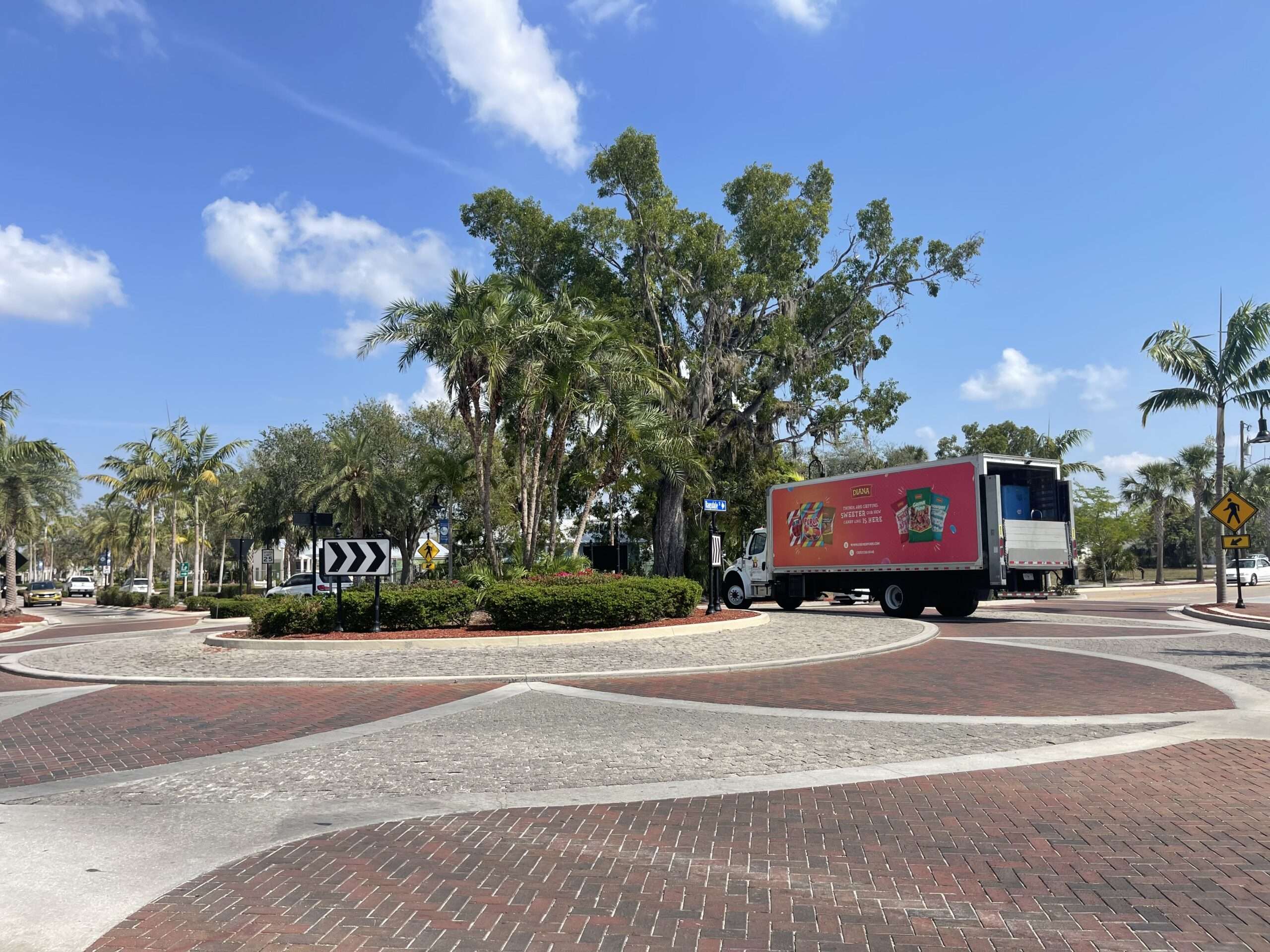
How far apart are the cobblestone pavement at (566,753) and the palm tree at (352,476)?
29260 millimetres

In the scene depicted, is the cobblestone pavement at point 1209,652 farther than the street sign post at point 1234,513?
No

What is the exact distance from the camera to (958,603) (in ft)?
74.7

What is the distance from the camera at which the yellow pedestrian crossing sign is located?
879 inches

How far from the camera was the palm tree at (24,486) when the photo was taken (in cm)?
3033

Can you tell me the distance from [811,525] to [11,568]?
2739cm

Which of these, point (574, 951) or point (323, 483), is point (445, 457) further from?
point (574, 951)

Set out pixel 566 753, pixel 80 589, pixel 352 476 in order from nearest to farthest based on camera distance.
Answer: pixel 566 753 < pixel 352 476 < pixel 80 589

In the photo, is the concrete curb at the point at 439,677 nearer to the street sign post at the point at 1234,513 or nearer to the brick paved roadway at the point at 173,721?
the brick paved roadway at the point at 173,721

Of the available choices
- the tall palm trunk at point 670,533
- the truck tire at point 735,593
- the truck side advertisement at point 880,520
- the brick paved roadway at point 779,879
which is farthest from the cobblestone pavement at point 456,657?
the tall palm trunk at point 670,533

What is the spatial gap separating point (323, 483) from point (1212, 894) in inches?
1412

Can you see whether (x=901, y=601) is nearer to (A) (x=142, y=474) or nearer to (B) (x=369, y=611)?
(B) (x=369, y=611)

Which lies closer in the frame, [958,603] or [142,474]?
[958,603]

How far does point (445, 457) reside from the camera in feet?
81.1

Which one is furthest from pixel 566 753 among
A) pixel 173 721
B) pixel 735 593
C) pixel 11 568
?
pixel 11 568
